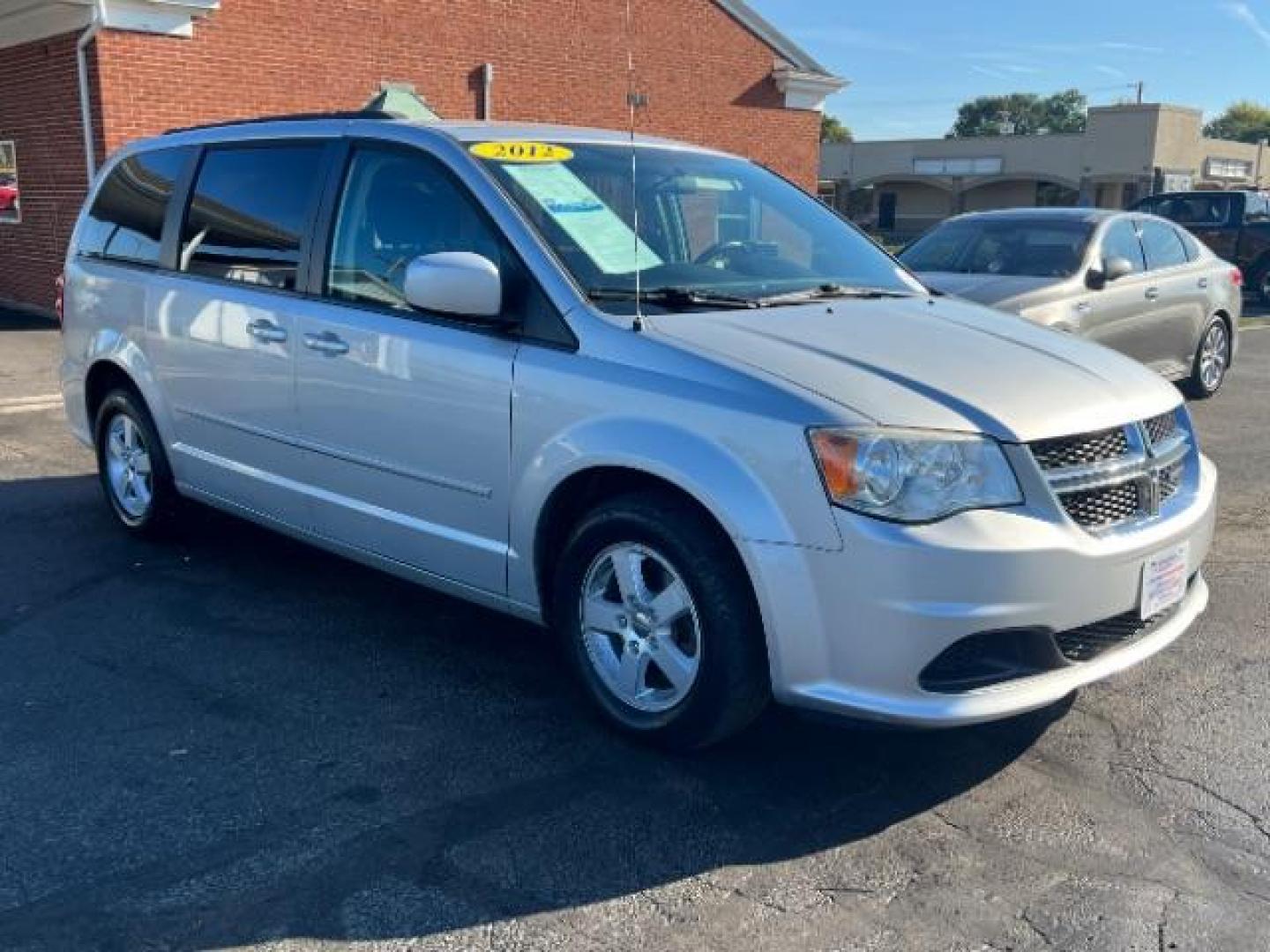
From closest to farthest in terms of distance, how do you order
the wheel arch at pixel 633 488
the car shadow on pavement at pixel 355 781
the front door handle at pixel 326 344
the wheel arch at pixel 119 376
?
the car shadow on pavement at pixel 355 781
the wheel arch at pixel 633 488
the front door handle at pixel 326 344
the wheel arch at pixel 119 376

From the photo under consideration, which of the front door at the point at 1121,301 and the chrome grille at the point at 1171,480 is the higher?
the front door at the point at 1121,301

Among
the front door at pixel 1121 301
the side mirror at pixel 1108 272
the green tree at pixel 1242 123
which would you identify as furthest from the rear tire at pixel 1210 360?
the green tree at pixel 1242 123

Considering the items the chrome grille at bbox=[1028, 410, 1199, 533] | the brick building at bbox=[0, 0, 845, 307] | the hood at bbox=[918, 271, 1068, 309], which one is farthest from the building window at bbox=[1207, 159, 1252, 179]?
the chrome grille at bbox=[1028, 410, 1199, 533]

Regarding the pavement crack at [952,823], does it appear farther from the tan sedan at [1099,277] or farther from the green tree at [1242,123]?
the green tree at [1242,123]

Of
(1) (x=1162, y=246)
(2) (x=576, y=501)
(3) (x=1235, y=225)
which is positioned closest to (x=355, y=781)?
(2) (x=576, y=501)

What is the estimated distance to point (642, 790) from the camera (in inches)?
139

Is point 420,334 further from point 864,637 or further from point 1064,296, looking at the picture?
point 1064,296

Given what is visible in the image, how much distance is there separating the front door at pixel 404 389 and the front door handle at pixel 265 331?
141 millimetres

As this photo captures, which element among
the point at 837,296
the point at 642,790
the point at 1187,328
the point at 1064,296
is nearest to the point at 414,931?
the point at 642,790

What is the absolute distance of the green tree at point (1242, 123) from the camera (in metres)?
101

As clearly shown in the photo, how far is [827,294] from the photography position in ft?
14.2

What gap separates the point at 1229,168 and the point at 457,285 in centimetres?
5686

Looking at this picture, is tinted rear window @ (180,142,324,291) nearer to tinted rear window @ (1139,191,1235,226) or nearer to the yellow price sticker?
the yellow price sticker

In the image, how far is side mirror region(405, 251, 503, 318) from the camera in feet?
12.6
